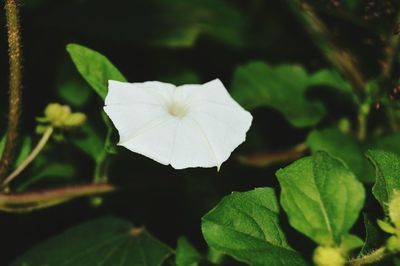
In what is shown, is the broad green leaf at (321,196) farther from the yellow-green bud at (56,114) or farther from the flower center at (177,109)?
the yellow-green bud at (56,114)

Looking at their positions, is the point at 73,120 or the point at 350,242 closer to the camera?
the point at 350,242

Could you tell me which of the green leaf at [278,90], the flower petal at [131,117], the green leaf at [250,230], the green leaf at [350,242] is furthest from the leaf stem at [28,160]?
the green leaf at [350,242]

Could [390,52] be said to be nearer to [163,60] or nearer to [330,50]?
[330,50]

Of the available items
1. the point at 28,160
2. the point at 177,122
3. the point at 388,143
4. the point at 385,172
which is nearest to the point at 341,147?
the point at 388,143

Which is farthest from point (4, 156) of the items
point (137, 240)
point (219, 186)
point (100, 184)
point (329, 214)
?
point (329, 214)

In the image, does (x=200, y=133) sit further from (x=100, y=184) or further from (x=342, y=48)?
(x=342, y=48)

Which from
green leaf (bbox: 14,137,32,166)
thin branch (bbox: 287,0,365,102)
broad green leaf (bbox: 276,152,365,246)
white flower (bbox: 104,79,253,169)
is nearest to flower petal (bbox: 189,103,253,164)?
white flower (bbox: 104,79,253,169)
